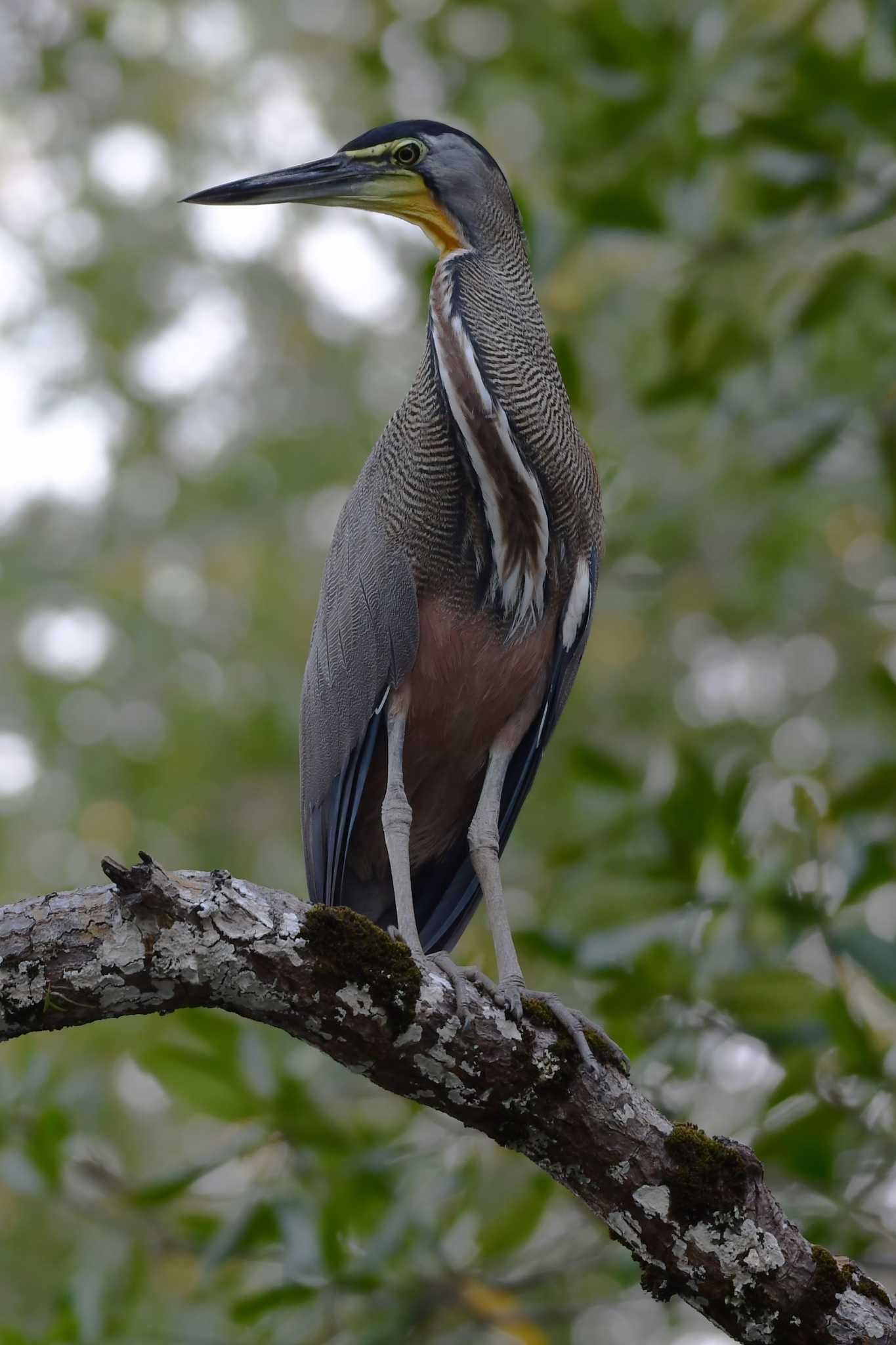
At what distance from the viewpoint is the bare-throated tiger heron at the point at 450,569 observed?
11.8 ft

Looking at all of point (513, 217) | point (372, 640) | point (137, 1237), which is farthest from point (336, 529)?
point (137, 1237)

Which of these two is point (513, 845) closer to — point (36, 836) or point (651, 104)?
point (36, 836)

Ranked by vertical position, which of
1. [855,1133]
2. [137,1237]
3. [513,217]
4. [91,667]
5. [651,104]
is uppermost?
[651,104]

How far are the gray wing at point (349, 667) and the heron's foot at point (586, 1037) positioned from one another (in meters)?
1.09

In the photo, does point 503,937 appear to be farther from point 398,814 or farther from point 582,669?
point 582,669

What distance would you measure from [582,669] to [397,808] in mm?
4669

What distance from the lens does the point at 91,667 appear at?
8.01 meters

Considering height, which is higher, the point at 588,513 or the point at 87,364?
the point at 87,364

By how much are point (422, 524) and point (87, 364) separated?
5.77 m

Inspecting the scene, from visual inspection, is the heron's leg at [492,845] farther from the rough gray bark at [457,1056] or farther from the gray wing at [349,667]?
the rough gray bark at [457,1056]

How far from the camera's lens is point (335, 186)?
3.84 meters

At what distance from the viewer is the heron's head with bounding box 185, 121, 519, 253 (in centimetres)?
385

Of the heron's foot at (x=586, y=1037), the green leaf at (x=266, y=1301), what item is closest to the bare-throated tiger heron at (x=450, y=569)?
the heron's foot at (x=586, y=1037)

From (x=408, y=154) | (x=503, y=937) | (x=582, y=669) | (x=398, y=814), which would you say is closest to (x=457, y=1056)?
(x=503, y=937)
